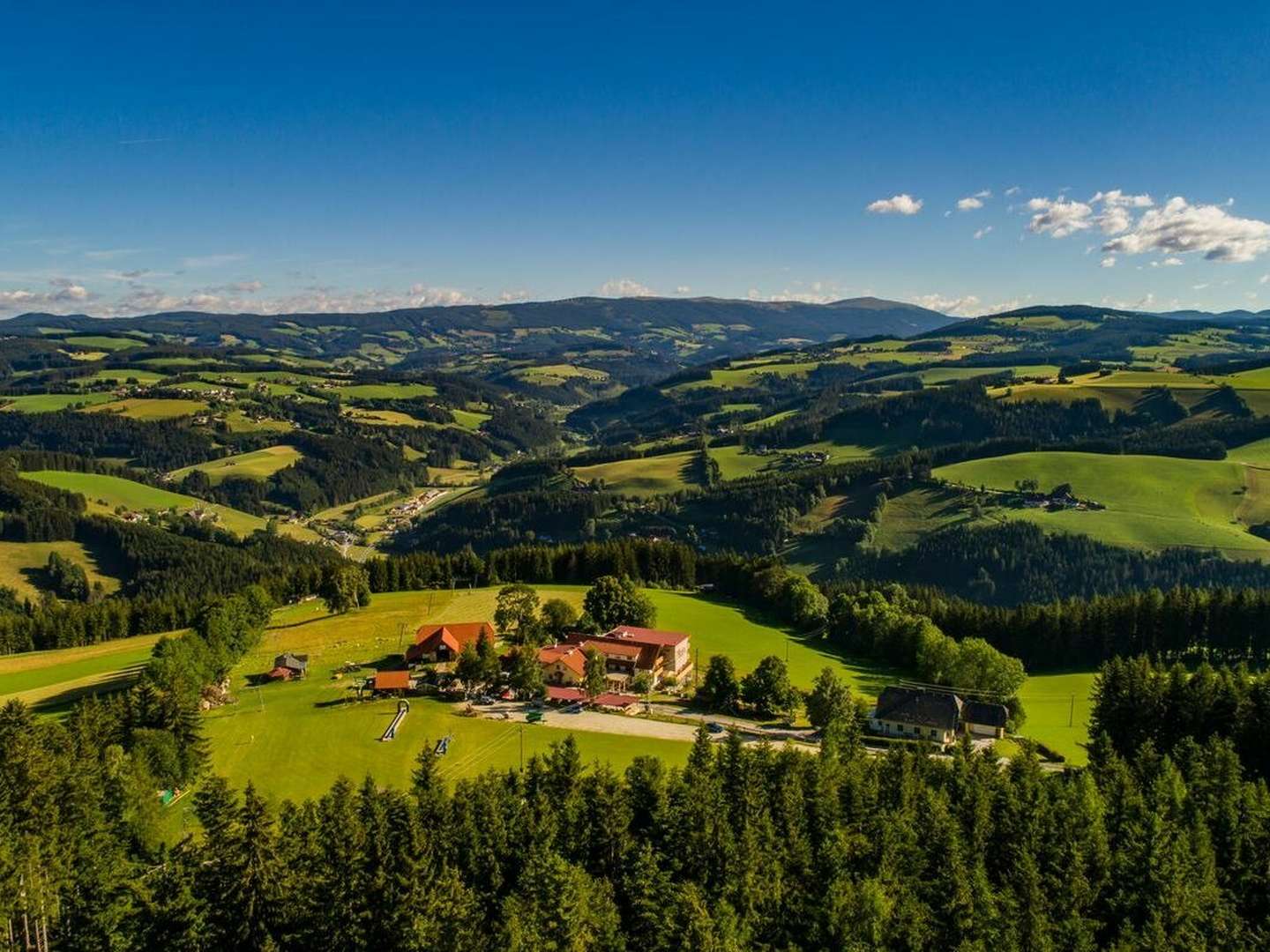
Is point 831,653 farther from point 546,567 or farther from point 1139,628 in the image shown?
point 546,567

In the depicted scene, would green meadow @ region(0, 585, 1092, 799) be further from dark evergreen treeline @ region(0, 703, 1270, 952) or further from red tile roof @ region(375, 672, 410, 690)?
dark evergreen treeline @ region(0, 703, 1270, 952)

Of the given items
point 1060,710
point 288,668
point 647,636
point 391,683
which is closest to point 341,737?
point 391,683

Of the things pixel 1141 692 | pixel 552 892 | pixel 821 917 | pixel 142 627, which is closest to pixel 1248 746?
pixel 1141 692

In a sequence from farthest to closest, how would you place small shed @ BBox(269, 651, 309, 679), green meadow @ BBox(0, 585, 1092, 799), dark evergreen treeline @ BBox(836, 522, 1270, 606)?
dark evergreen treeline @ BBox(836, 522, 1270, 606) < small shed @ BBox(269, 651, 309, 679) < green meadow @ BBox(0, 585, 1092, 799)

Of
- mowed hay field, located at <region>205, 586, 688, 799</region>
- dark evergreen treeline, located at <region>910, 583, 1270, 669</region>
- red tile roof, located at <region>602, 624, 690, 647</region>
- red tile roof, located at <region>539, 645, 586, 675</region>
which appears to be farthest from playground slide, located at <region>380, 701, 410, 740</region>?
dark evergreen treeline, located at <region>910, 583, 1270, 669</region>

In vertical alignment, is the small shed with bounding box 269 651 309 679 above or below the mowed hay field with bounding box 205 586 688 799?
below
